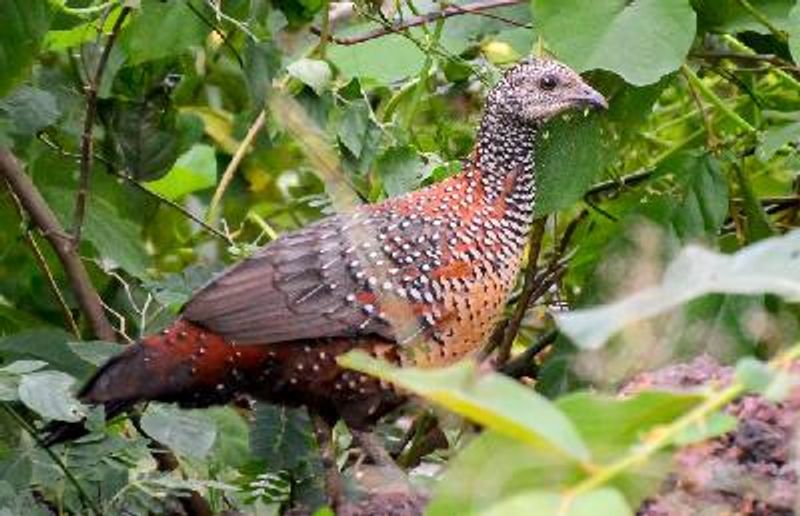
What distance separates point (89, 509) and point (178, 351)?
0.92 ft

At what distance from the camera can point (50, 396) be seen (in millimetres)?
2746

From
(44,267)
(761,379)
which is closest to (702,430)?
(761,379)

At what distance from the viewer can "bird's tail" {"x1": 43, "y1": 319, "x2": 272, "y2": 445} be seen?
2.97 metres

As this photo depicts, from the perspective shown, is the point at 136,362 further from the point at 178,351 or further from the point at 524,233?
the point at 524,233

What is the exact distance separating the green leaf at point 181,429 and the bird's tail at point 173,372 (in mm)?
51

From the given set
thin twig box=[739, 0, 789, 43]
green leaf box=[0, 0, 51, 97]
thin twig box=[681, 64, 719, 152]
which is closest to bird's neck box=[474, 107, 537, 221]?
thin twig box=[681, 64, 719, 152]

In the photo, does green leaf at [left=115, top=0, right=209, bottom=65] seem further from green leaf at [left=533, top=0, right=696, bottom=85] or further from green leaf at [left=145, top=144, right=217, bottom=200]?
green leaf at [left=145, top=144, right=217, bottom=200]

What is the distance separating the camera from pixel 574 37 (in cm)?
304

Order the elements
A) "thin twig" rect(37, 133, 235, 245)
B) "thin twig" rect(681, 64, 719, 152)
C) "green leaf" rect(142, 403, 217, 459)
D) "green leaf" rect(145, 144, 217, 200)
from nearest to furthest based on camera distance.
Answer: "green leaf" rect(142, 403, 217, 459) → "thin twig" rect(681, 64, 719, 152) → "thin twig" rect(37, 133, 235, 245) → "green leaf" rect(145, 144, 217, 200)

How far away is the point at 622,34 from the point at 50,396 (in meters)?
1.00

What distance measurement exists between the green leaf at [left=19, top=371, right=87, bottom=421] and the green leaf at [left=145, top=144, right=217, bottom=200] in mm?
1417

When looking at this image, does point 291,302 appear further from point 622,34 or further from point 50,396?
point 622,34

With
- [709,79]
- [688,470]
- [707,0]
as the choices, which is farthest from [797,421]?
[709,79]

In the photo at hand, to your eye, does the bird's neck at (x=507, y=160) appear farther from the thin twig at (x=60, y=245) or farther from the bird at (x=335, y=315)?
the thin twig at (x=60, y=245)
